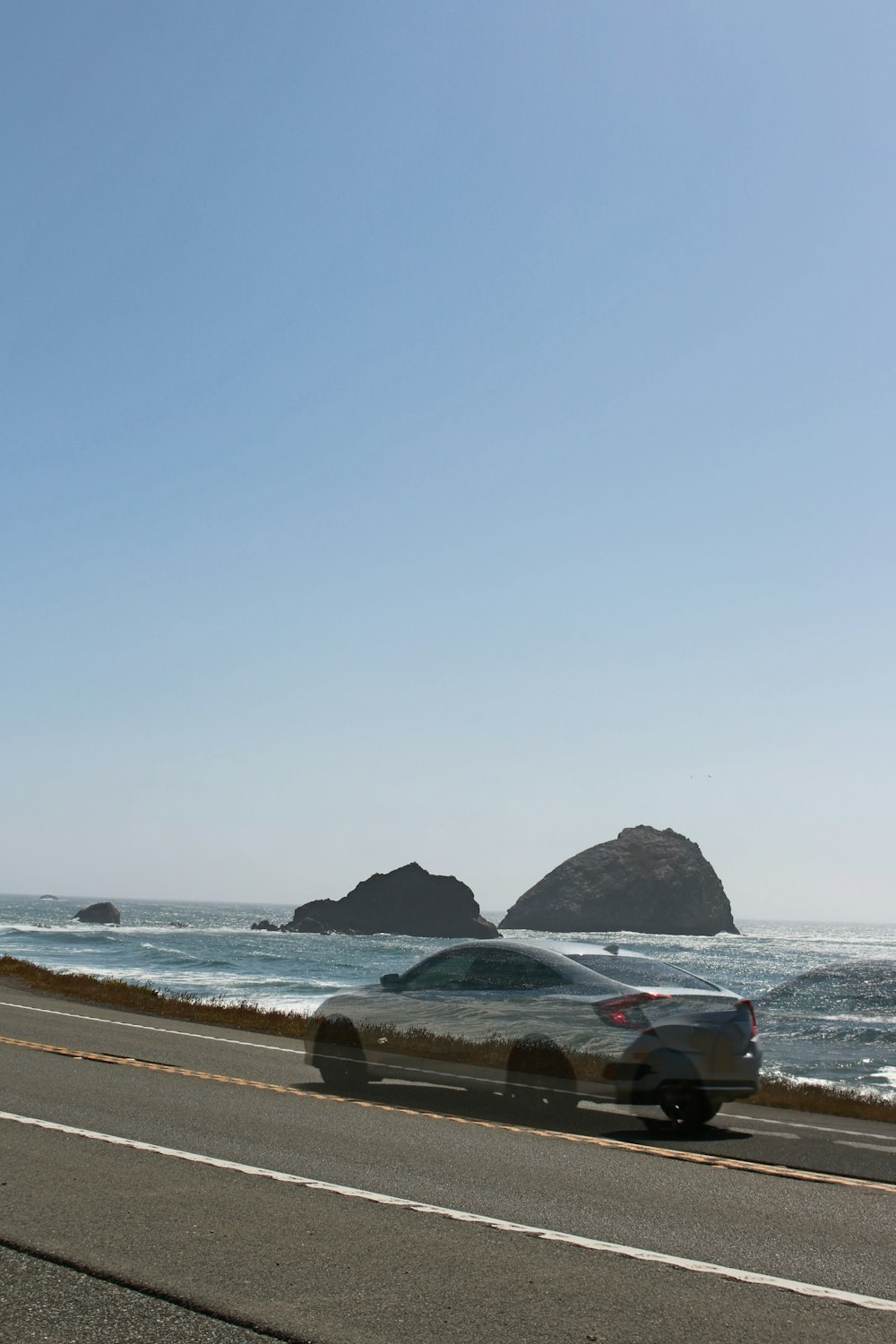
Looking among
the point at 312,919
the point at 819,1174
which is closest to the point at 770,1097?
the point at 819,1174

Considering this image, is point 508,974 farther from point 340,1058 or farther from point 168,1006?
point 168,1006

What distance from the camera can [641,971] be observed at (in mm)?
11102

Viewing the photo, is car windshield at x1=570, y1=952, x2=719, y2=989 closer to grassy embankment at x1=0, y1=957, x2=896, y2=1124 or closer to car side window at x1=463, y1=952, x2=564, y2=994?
car side window at x1=463, y1=952, x2=564, y2=994

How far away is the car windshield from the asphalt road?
1.31 meters

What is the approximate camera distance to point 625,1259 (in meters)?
5.81

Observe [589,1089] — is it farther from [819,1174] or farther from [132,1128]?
[132,1128]

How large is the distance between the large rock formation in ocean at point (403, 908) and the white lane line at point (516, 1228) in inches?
6714

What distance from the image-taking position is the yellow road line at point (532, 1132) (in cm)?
861

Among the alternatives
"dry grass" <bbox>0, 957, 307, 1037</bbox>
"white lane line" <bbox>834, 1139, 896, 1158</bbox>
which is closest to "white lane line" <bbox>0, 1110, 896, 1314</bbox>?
"white lane line" <bbox>834, 1139, 896, 1158</bbox>

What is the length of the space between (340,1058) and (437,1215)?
5841mm

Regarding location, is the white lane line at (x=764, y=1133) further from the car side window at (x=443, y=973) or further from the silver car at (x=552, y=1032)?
the car side window at (x=443, y=973)

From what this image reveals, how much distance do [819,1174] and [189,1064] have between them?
7394 millimetres

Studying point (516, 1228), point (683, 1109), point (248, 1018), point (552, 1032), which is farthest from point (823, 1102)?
point (248, 1018)

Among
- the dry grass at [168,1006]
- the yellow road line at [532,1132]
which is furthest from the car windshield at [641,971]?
the dry grass at [168,1006]
